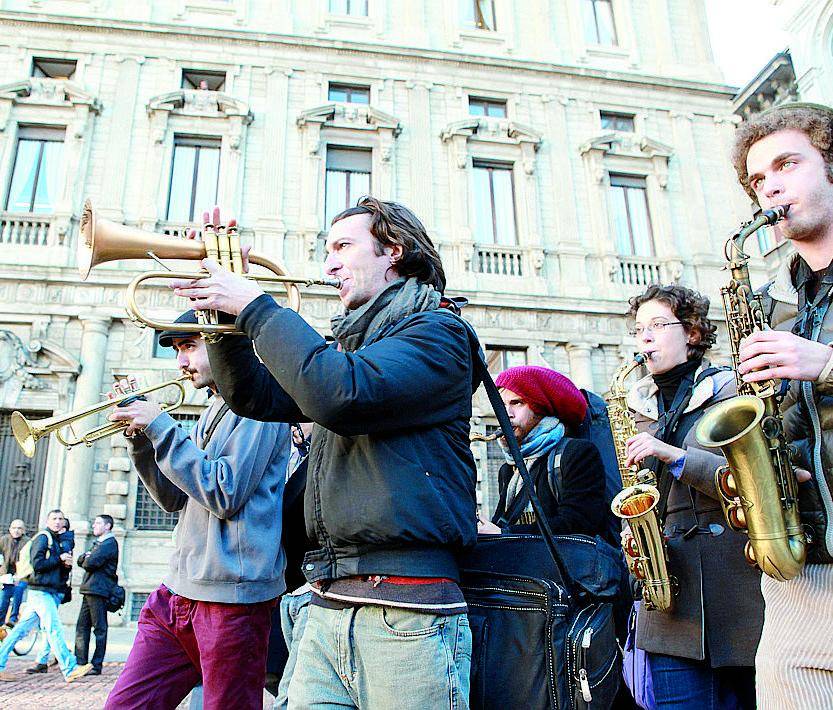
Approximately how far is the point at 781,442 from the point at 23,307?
14428mm

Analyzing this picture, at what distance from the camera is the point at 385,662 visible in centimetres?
183

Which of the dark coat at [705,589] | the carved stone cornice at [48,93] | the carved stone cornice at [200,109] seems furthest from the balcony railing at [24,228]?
the dark coat at [705,589]

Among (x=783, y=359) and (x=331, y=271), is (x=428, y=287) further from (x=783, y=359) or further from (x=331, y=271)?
(x=783, y=359)

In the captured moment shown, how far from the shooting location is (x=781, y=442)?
201 cm

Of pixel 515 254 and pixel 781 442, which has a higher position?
pixel 515 254

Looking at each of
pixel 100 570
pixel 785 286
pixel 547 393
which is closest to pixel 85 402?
pixel 100 570

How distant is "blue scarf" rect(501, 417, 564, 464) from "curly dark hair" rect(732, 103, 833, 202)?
59.3 inches

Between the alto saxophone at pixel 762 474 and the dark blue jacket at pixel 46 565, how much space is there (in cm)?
872

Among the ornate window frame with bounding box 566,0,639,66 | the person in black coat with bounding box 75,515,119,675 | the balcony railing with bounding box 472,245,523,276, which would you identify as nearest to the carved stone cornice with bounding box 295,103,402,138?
the balcony railing with bounding box 472,245,523,276

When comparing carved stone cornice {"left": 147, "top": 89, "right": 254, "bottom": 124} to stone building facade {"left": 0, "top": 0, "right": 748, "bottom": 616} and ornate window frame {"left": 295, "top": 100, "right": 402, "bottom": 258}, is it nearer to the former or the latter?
stone building facade {"left": 0, "top": 0, "right": 748, "bottom": 616}

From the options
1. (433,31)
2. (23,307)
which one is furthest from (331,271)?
(433,31)

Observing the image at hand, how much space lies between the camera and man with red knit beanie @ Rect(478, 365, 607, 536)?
3.09 meters

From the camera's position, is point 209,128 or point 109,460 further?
point 209,128

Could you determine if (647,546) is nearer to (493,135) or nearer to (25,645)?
(25,645)
